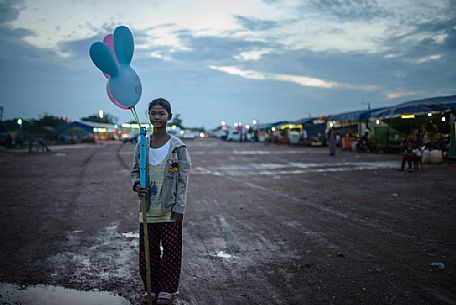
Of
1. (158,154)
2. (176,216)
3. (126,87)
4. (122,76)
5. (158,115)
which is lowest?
(176,216)

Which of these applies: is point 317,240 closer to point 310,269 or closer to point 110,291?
point 310,269

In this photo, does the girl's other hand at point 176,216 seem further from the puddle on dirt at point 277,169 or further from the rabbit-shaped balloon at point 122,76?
the puddle on dirt at point 277,169

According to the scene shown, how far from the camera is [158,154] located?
300cm

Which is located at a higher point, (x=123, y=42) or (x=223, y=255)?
(x=123, y=42)

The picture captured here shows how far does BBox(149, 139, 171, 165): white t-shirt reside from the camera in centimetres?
299

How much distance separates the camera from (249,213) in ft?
21.0

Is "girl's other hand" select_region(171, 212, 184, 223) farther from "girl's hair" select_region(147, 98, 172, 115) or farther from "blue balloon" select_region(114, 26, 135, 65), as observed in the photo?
"blue balloon" select_region(114, 26, 135, 65)

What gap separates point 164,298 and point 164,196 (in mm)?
881

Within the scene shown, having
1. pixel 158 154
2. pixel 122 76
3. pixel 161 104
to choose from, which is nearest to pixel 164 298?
Answer: pixel 158 154

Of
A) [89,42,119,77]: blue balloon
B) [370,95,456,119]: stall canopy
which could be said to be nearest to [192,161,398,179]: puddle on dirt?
[370,95,456,119]: stall canopy

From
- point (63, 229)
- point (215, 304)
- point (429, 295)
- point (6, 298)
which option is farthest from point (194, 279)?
point (63, 229)

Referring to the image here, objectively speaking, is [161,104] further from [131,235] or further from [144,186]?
[131,235]

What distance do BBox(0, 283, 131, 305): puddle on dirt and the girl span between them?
15.9 inches

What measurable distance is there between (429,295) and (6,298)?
378 cm
